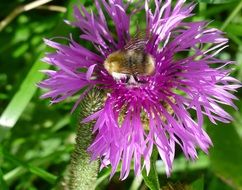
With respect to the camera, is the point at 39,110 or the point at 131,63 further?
the point at 39,110

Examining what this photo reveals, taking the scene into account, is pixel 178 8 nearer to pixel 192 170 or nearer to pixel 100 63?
pixel 100 63

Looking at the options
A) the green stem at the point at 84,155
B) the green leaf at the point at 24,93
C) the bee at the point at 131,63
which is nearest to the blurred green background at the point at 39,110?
the green leaf at the point at 24,93

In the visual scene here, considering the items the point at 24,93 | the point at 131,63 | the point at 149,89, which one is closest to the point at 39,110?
the point at 24,93

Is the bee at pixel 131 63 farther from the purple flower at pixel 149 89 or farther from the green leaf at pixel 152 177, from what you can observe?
the green leaf at pixel 152 177

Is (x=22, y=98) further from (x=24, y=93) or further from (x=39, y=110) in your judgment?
(x=39, y=110)

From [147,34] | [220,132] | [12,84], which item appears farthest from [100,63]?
[12,84]
